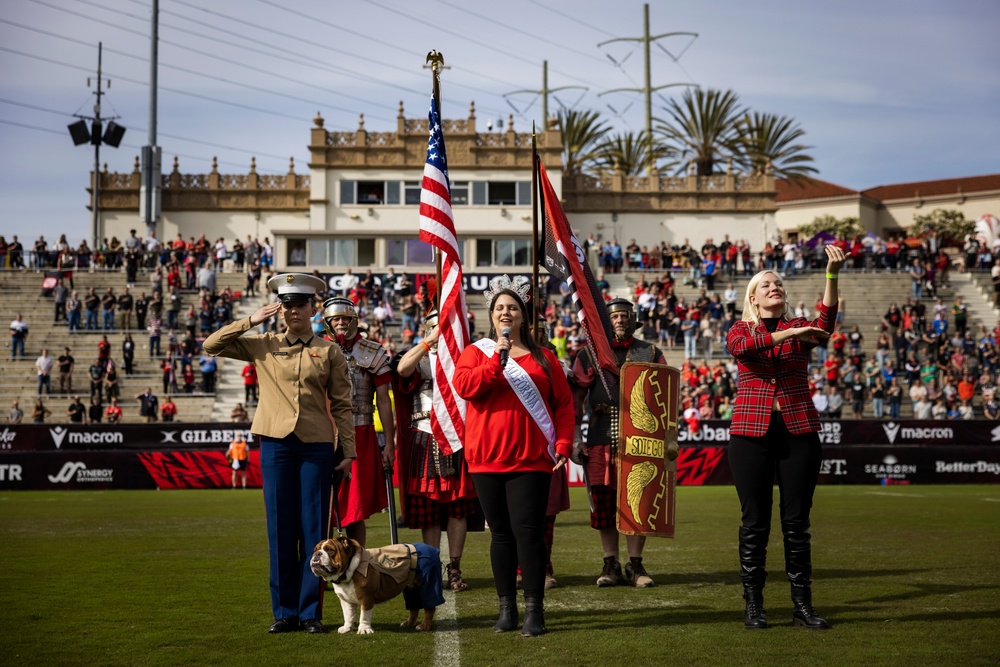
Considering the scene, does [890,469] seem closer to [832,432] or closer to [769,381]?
[832,432]

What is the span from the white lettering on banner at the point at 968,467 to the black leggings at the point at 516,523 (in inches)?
804

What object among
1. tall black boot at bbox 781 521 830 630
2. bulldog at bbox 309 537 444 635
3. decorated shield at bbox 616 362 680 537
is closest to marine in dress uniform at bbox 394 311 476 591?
decorated shield at bbox 616 362 680 537

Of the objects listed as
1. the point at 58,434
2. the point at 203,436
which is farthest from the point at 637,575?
the point at 58,434

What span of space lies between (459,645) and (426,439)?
271cm

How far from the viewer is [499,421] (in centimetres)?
728

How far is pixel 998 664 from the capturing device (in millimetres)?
6203

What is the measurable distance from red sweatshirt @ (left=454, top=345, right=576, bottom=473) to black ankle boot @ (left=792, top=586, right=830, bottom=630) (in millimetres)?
1685

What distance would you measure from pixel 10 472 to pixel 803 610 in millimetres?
21165

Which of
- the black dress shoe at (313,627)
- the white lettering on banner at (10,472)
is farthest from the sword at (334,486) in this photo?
the white lettering on banner at (10,472)

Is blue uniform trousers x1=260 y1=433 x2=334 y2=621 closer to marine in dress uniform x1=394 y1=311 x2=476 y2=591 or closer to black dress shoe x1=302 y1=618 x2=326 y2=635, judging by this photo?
black dress shoe x1=302 y1=618 x2=326 y2=635

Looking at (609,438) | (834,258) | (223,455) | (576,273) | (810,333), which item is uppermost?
(576,273)

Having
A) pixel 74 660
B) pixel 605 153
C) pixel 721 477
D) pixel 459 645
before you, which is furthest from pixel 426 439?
pixel 605 153

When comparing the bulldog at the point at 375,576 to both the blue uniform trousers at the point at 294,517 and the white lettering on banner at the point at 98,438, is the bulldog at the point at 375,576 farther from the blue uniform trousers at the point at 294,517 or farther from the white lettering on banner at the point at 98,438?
the white lettering on banner at the point at 98,438

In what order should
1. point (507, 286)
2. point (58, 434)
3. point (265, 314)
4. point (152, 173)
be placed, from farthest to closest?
point (152, 173) < point (58, 434) < point (507, 286) < point (265, 314)
